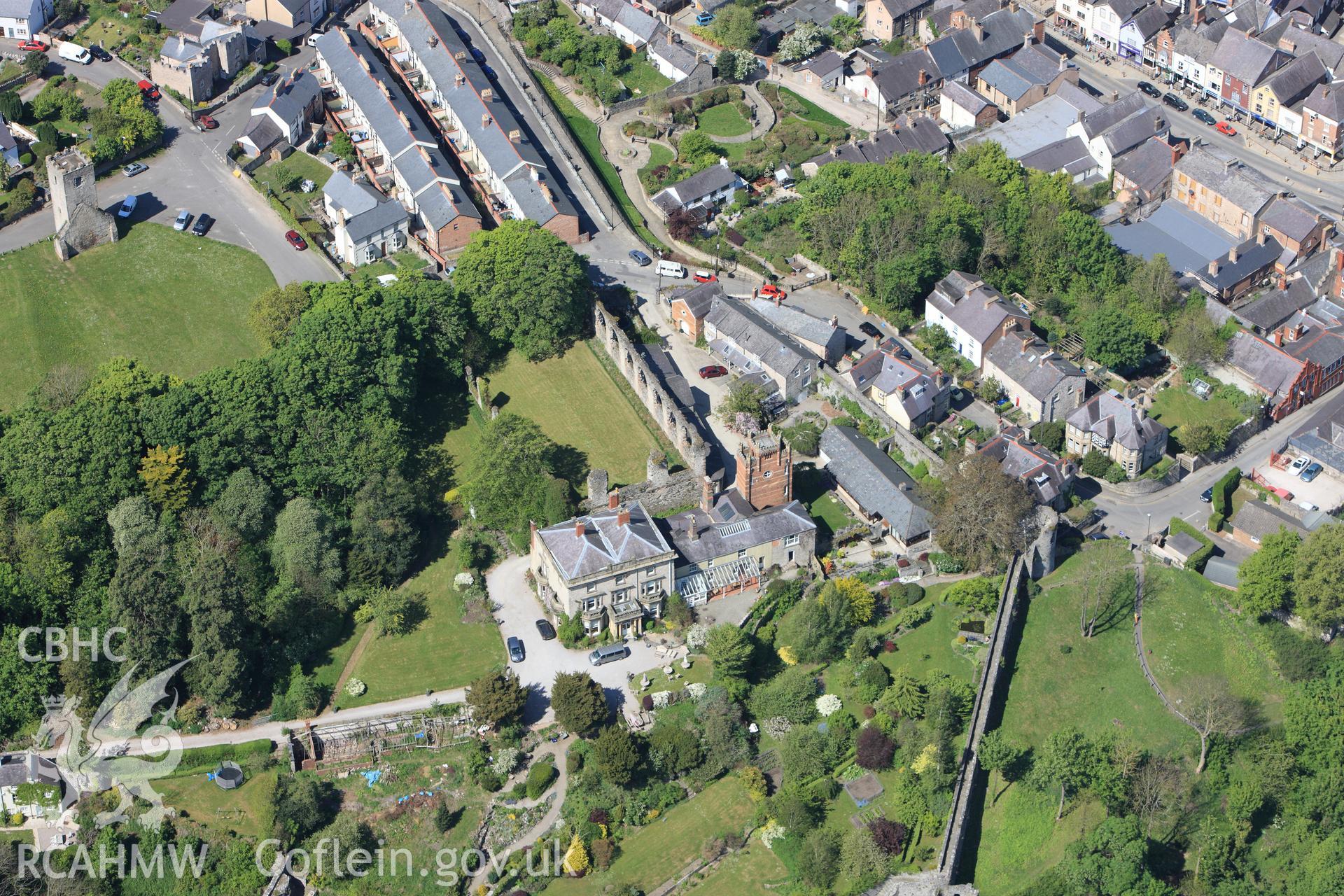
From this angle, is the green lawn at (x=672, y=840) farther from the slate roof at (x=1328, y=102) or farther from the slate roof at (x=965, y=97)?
the slate roof at (x=1328, y=102)

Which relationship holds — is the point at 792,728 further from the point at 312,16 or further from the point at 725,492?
the point at 312,16

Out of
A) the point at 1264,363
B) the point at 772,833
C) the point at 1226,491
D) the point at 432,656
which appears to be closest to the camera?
the point at 772,833

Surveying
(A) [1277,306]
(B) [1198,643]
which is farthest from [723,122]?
(B) [1198,643]

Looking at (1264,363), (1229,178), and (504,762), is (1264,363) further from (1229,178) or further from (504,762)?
(504,762)

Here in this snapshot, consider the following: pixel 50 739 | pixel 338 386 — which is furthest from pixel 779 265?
pixel 50 739

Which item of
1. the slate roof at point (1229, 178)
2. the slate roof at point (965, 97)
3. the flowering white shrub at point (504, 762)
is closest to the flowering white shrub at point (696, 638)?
the flowering white shrub at point (504, 762)

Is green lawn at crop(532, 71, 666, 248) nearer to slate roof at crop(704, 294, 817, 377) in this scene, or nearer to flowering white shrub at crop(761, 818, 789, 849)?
slate roof at crop(704, 294, 817, 377)
